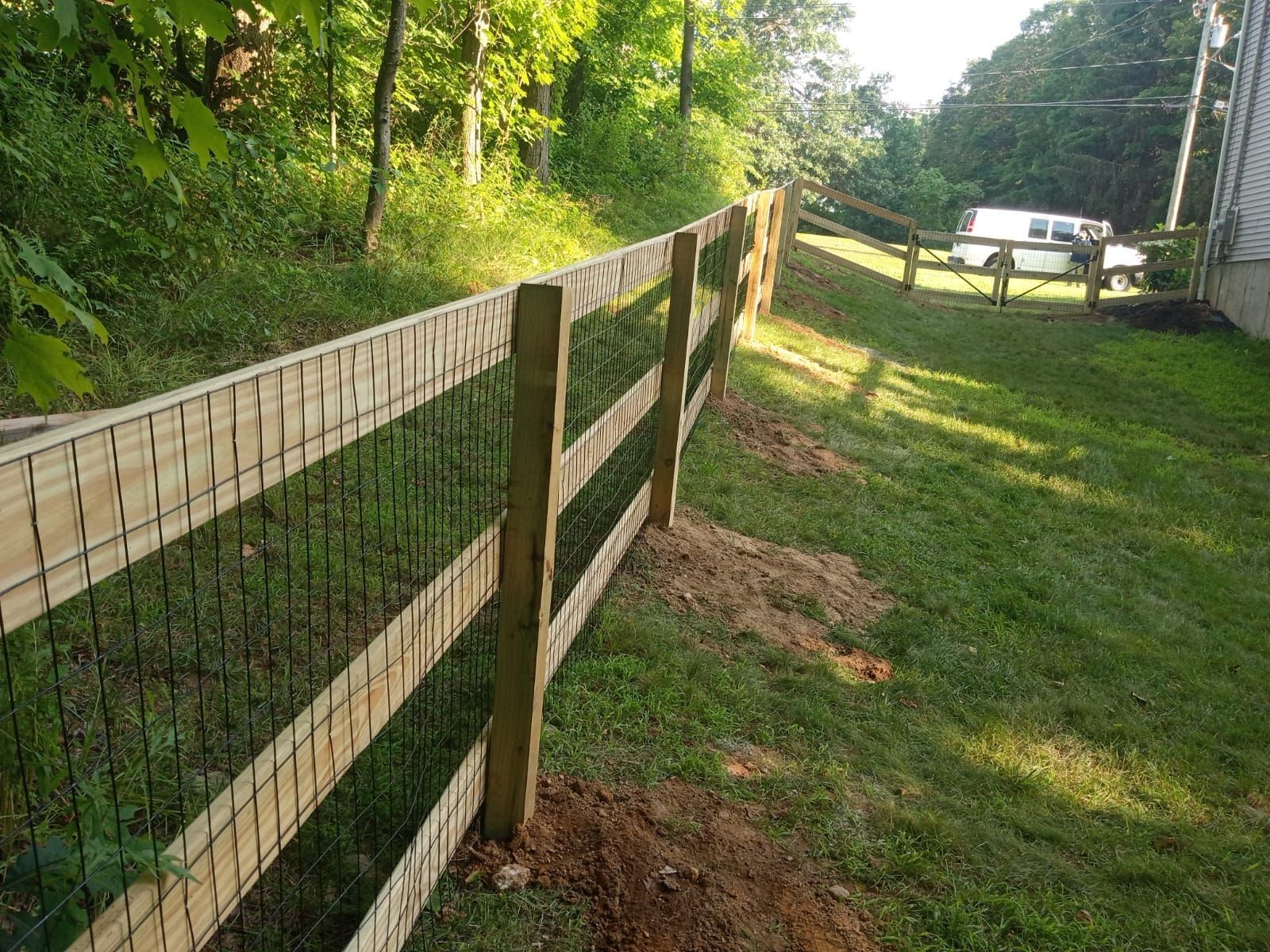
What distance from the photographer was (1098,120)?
1843 inches

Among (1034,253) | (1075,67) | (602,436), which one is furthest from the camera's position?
(1075,67)

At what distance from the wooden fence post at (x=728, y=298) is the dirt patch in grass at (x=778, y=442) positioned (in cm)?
20

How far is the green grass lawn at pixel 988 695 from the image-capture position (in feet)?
10.7

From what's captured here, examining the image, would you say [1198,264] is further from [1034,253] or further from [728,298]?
[728,298]

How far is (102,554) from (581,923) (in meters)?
1.97

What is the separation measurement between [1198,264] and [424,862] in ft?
60.7

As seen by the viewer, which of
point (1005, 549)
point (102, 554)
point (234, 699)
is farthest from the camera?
point (1005, 549)

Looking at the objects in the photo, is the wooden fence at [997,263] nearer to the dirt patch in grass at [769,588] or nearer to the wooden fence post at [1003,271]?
the wooden fence post at [1003,271]

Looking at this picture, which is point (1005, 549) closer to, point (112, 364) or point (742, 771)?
point (742, 771)

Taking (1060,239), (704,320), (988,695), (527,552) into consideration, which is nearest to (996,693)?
(988,695)

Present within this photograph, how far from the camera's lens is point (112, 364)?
183 inches

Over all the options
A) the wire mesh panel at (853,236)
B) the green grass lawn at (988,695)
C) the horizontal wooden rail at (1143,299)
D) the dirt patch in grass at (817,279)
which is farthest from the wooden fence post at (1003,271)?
the green grass lawn at (988,695)

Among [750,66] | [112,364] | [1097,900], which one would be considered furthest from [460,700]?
[750,66]

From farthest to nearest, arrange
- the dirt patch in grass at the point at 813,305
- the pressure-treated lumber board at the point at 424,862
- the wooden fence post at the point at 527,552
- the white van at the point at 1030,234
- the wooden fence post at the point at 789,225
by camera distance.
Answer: the white van at the point at 1030,234
the wooden fence post at the point at 789,225
the dirt patch in grass at the point at 813,305
the wooden fence post at the point at 527,552
the pressure-treated lumber board at the point at 424,862
